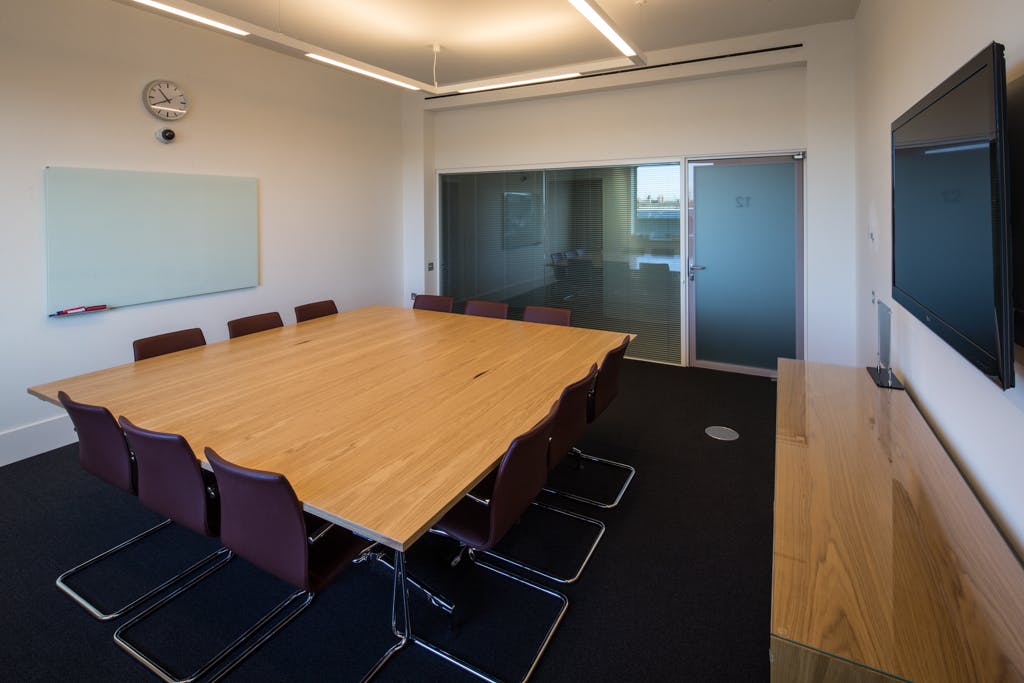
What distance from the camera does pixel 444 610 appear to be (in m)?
2.20

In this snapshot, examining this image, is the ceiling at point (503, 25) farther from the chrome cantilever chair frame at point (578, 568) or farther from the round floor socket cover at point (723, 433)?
the chrome cantilever chair frame at point (578, 568)

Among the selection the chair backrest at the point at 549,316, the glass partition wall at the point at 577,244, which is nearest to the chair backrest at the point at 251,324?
the chair backrest at the point at 549,316

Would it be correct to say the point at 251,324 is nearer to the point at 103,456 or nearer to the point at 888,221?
the point at 103,456

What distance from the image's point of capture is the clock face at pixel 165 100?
4.12 meters

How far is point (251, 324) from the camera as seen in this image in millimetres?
4008

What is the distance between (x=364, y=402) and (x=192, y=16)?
2032mm

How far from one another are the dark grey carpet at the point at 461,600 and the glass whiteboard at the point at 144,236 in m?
1.46

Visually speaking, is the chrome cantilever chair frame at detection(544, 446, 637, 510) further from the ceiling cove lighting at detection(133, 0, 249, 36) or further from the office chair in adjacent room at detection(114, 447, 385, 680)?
the ceiling cove lighting at detection(133, 0, 249, 36)

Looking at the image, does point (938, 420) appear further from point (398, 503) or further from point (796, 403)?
point (398, 503)

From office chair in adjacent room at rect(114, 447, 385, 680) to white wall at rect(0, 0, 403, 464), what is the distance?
2706 mm

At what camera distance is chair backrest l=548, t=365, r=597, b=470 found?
2.32 metres

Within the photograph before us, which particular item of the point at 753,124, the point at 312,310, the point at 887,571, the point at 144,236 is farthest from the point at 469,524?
the point at 753,124

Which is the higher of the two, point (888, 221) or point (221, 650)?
point (888, 221)

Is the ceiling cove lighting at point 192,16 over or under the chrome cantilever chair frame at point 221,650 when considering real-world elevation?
over
